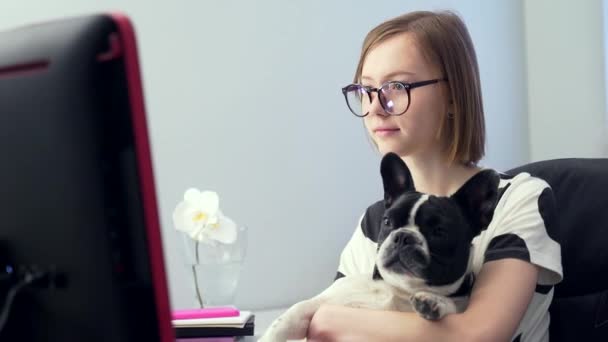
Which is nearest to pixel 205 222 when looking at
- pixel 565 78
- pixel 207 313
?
pixel 207 313

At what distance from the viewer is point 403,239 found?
3.15 ft

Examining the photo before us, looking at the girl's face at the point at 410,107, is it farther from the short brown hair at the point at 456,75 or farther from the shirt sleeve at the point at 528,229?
the shirt sleeve at the point at 528,229

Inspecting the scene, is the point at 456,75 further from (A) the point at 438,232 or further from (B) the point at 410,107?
(A) the point at 438,232

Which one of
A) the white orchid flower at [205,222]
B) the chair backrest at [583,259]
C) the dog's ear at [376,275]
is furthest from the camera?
the white orchid flower at [205,222]

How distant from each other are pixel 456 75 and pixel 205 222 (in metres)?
0.65

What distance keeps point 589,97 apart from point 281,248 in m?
0.99

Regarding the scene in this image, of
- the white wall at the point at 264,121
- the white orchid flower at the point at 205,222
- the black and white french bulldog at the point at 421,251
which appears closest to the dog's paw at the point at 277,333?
the black and white french bulldog at the point at 421,251

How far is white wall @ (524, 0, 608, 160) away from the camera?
1990mm

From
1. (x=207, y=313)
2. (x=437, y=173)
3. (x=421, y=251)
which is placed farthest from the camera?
(x=207, y=313)

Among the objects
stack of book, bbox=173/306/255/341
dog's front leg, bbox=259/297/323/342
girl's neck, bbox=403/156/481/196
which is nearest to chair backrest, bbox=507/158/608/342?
girl's neck, bbox=403/156/481/196

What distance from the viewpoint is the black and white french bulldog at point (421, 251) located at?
0.95m

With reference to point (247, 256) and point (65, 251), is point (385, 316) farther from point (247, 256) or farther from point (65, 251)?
point (247, 256)

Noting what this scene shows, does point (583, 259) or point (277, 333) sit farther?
point (583, 259)

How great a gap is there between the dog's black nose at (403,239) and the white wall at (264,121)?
930 millimetres
